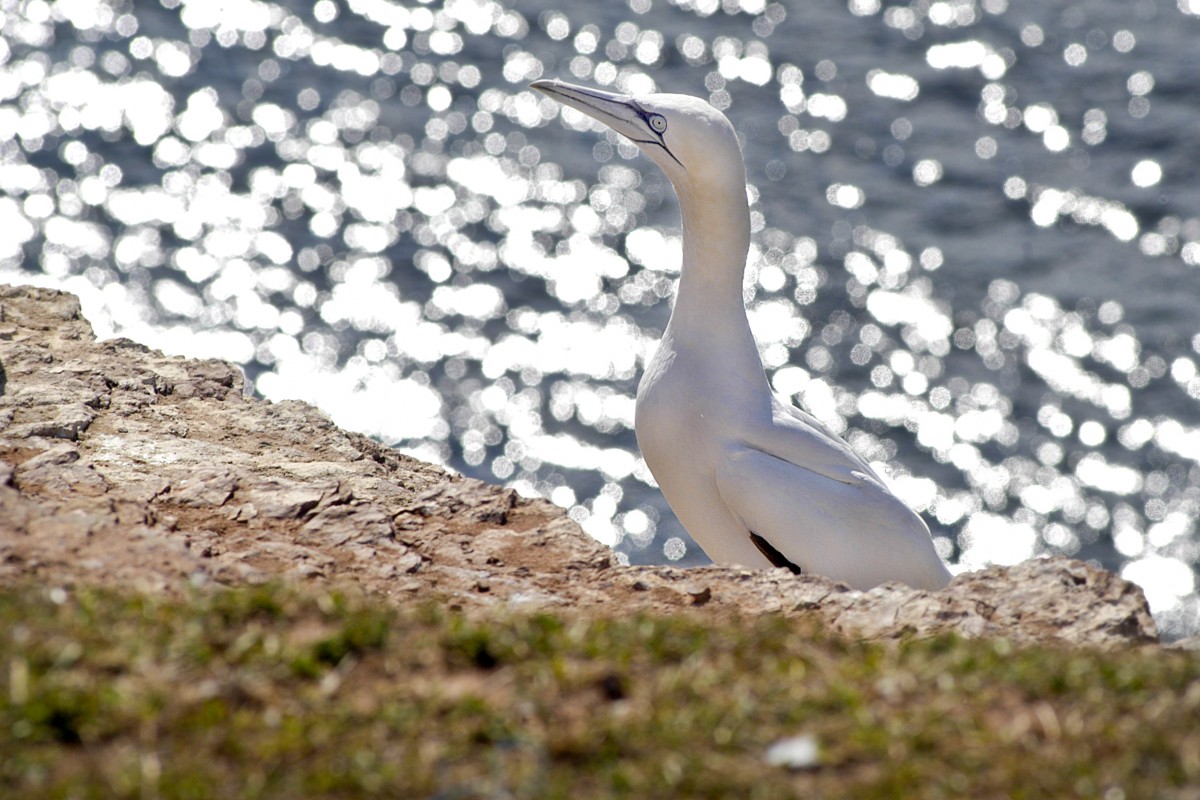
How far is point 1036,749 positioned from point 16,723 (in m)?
2.71

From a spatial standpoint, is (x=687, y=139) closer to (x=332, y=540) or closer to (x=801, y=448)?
(x=801, y=448)

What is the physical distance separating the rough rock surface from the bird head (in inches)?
82.6

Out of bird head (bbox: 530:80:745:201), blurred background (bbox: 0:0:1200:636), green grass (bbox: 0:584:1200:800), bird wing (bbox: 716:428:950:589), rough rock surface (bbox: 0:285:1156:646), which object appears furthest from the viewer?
blurred background (bbox: 0:0:1200:636)

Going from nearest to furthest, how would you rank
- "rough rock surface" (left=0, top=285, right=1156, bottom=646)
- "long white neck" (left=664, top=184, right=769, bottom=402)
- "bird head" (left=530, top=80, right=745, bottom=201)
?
"rough rock surface" (left=0, top=285, right=1156, bottom=646)
"bird head" (left=530, top=80, right=745, bottom=201)
"long white neck" (left=664, top=184, right=769, bottom=402)

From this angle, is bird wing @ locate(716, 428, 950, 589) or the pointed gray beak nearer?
bird wing @ locate(716, 428, 950, 589)

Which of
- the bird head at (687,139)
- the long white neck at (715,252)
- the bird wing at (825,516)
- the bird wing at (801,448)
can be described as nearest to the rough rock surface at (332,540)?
the bird wing at (825,516)

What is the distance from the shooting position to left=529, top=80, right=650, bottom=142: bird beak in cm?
820

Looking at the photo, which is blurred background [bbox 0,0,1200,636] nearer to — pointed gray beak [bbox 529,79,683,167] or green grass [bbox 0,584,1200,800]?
pointed gray beak [bbox 529,79,683,167]

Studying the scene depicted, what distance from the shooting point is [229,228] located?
65.4 feet

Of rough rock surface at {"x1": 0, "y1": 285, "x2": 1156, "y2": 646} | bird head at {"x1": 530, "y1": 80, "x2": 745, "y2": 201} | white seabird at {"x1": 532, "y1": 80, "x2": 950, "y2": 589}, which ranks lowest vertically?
rough rock surface at {"x1": 0, "y1": 285, "x2": 1156, "y2": 646}

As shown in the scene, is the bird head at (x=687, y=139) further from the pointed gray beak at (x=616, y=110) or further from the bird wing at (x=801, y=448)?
the bird wing at (x=801, y=448)

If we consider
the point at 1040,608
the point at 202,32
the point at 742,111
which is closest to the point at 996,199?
the point at 742,111

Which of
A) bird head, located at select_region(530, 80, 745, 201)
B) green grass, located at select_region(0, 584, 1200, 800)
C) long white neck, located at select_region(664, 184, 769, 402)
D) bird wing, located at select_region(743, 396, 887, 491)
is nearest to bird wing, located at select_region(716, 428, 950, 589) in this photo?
bird wing, located at select_region(743, 396, 887, 491)

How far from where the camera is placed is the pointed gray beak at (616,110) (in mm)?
8156
